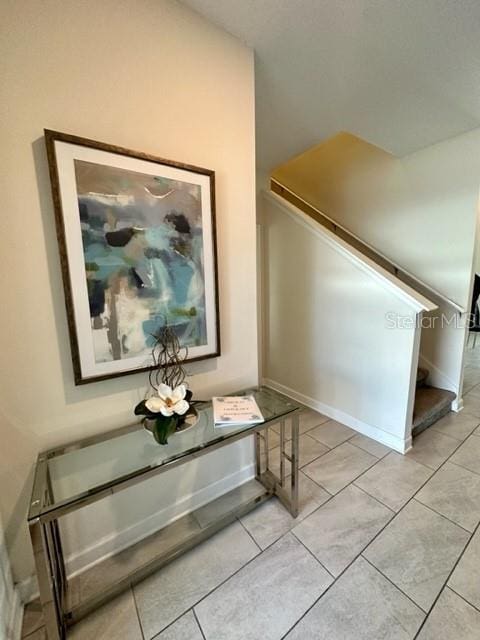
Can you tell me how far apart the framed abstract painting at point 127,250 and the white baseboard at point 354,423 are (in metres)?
1.75

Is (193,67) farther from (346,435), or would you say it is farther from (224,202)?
(346,435)

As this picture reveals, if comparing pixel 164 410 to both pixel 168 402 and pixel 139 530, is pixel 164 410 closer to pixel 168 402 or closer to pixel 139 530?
pixel 168 402

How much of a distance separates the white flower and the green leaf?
43mm

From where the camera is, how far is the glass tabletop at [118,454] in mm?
965

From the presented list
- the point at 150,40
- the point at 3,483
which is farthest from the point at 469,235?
the point at 3,483

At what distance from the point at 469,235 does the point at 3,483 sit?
3.49m

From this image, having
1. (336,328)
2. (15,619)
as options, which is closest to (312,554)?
(15,619)

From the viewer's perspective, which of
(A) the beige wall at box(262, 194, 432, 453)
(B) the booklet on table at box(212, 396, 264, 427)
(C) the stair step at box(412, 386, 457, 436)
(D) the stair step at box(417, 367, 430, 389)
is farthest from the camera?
(D) the stair step at box(417, 367, 430, 389)

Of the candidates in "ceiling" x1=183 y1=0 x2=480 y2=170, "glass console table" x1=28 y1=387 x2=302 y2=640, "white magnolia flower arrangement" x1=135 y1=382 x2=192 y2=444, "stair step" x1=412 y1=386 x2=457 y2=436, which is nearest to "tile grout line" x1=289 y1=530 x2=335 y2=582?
"glass console table" x1=28 y1=387 x2=302 y2=640

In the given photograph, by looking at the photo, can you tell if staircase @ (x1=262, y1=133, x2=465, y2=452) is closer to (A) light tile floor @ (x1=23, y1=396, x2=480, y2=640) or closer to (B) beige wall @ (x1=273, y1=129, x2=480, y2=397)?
(B) beige wall @ (x1=273, y1=129, x2=480, y2=397)

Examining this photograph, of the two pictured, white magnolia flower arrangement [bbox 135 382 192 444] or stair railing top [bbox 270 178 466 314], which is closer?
white magnolia flower arrangement [bbox 135 382 192 444]

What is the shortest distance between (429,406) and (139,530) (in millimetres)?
2488

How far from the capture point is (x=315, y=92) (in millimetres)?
1726

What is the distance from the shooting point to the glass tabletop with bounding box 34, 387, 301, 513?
0.97 m
